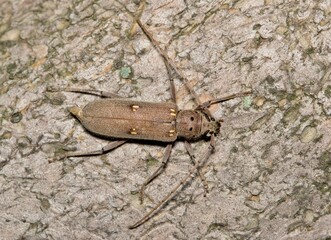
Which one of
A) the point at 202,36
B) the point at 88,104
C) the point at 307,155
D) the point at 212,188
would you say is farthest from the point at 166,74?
the point at 307,155

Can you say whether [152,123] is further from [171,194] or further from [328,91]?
[328,91]

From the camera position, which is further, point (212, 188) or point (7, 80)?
point (7, 80)

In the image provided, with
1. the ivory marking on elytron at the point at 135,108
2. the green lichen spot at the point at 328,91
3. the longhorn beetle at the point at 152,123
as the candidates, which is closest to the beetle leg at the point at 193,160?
the longhorn beetle at the point at 152,123

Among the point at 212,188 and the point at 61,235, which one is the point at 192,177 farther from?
the point at 61,235

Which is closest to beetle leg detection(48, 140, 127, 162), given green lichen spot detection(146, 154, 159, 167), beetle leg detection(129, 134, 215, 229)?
green lichen spot detection(146, 154, 159, 167)

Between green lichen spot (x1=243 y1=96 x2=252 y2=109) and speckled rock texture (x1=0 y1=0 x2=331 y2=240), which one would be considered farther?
green lichen spot (x1=243 y1=96 x2=252 y2=109)

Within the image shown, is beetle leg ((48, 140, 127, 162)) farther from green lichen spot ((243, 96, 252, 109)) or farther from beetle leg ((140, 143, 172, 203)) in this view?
green lichen spot ((243, 96, 252, 109))

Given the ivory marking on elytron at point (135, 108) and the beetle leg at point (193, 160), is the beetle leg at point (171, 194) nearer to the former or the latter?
the beetle leg at point (193, 160)

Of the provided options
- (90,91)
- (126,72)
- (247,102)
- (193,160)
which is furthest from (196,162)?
(90,91)
